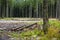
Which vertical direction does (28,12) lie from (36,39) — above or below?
below

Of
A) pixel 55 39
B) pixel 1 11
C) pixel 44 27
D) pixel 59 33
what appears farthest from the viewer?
pixel 1 11

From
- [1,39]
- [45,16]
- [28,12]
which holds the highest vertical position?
[45,16]

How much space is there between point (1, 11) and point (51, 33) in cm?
4024

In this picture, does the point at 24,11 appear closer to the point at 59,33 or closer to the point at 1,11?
the point at 1,11

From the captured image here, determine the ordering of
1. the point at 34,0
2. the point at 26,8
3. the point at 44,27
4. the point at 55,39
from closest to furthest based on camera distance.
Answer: the point at 55,39 → the point at 44,27 → the point at 34,0 → the point at 26,8

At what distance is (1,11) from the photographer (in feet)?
158

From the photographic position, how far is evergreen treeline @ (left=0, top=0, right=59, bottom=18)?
44125 millimetres

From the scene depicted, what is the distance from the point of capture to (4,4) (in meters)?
44.1

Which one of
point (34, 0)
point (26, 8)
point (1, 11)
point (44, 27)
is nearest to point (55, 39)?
point (44, 27)

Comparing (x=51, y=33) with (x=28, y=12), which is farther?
(x=28, y=12)

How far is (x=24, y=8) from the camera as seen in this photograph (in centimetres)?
5731

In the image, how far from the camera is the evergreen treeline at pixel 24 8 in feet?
145

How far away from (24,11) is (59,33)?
49863 mm

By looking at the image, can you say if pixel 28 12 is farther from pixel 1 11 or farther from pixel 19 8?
pixel 1 11
